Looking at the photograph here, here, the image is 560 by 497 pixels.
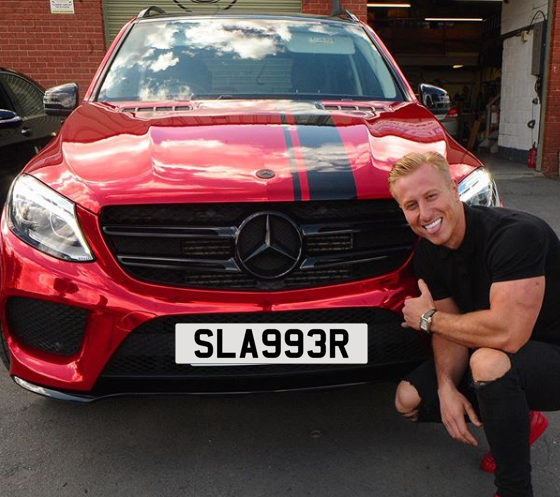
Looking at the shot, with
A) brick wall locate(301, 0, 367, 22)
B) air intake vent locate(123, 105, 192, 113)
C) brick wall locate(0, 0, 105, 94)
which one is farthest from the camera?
brick wall locate(301, 0, 367, 22)

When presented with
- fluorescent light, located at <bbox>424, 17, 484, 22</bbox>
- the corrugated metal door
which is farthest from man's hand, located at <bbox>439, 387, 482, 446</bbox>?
fluorescent light, located at <bbox>424, 17, 484, 22</bbox>

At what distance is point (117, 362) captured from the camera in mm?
1865

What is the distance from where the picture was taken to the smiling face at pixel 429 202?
1.80 m

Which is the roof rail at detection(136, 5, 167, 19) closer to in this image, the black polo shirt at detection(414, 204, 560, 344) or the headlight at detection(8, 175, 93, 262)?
the headlight at detection(8, 175, 93, 262)

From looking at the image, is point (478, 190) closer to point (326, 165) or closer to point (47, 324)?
point (326, 165)

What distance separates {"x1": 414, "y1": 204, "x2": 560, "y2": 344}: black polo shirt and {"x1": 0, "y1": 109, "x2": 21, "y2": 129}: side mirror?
3.37 metres

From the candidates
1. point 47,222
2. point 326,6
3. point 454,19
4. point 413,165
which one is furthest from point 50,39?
point 454,19

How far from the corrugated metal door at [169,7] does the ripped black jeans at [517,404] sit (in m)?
7.10

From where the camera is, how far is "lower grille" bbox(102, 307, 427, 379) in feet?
6.08

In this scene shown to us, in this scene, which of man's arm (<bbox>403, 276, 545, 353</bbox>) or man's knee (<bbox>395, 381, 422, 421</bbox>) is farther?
man's knee (<bbox>395, 381, 422, 421</bbox>)

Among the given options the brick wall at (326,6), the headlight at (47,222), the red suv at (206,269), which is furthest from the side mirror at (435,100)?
the brick wall at (326,6)

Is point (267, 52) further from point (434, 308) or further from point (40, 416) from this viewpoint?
point (40, 416)

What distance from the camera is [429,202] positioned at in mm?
1818

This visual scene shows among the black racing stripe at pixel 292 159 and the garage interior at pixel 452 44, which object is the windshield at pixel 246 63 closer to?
the black racing stripe at pixel 292 159
